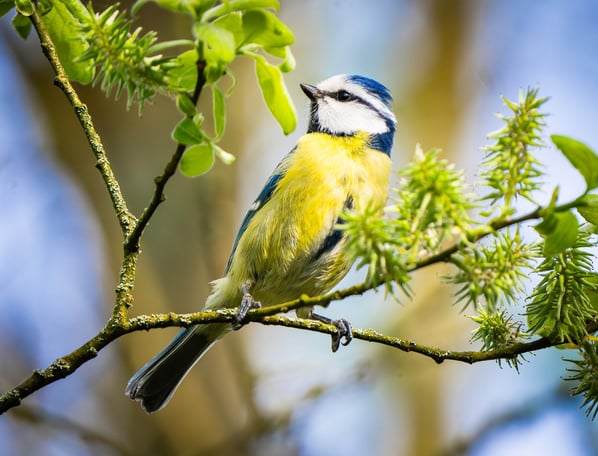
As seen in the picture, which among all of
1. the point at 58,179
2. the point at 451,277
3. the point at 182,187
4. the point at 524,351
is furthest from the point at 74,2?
the point at 58,179

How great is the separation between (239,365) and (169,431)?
2.53ft

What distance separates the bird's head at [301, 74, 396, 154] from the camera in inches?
116

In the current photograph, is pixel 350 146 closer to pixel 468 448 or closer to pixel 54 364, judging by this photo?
pixel 54 364

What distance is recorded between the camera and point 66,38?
4.44 feet

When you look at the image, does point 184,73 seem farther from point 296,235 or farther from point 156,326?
point 296,235

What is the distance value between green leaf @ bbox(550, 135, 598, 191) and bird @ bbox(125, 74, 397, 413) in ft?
4.54

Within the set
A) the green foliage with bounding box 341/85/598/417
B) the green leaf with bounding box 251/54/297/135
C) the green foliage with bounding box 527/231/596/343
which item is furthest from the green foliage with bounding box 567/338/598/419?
the green leaf with bounding box 251/54/297/135

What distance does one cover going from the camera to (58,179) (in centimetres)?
502

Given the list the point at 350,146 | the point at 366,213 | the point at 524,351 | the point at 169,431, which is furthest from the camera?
the point at 169,431

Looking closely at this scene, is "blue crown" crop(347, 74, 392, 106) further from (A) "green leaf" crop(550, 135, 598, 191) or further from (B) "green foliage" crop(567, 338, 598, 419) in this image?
(A) "green leaf" crop(550, 135, 598, 191)

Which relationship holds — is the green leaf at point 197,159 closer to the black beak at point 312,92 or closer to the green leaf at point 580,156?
the green leaf at point 580,156

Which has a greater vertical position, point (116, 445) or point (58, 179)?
point (58, 179)

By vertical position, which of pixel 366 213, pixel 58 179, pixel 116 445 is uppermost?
pixel 58 179

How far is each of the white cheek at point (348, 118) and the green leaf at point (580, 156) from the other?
1.95 meters
